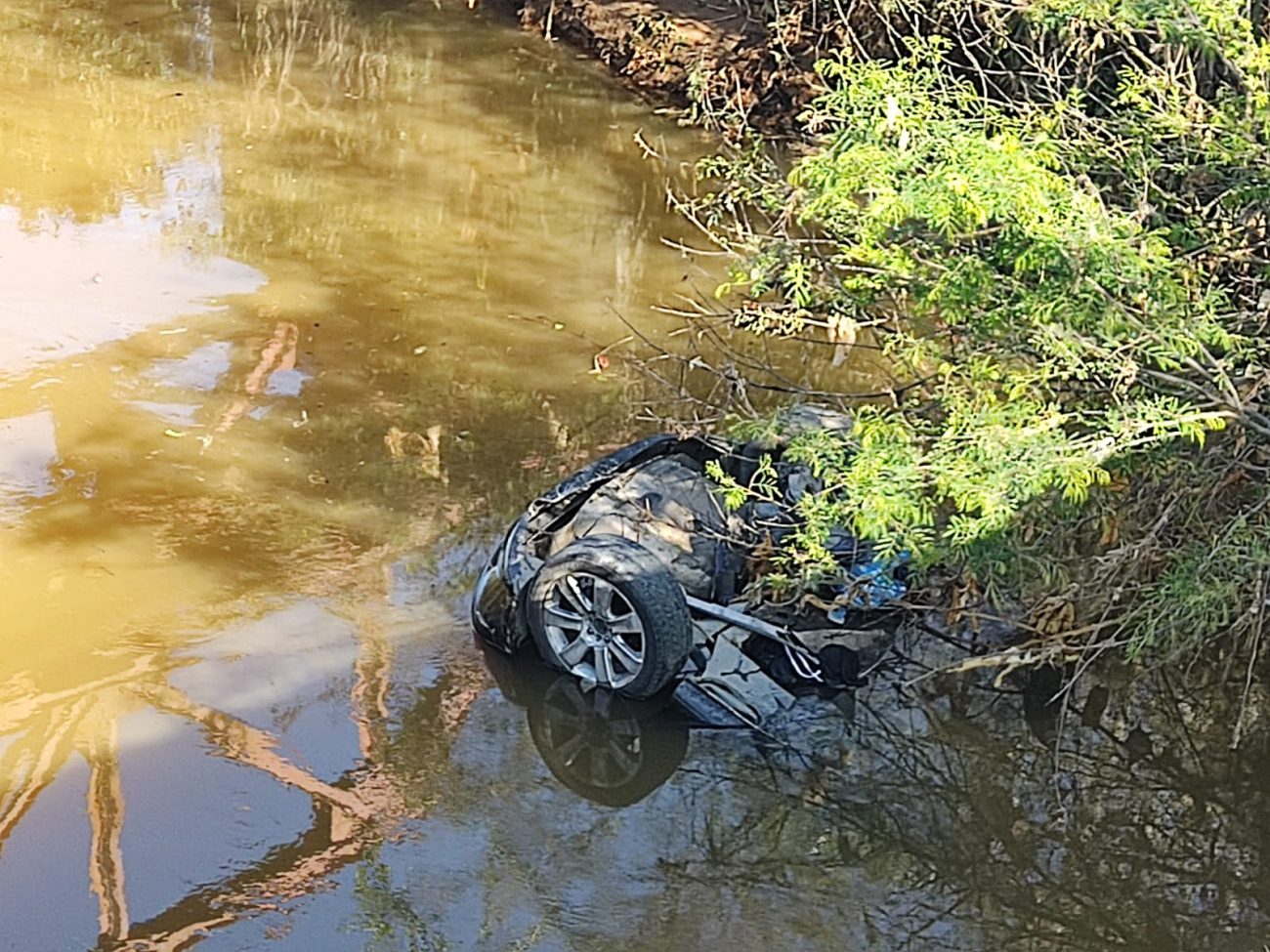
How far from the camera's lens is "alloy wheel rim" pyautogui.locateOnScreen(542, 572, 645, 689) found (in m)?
6.59

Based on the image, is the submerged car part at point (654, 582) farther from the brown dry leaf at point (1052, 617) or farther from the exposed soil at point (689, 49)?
the exposed soil at point (689, 49)

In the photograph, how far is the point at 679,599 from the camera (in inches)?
257

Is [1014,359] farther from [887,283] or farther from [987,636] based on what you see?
[987,636]

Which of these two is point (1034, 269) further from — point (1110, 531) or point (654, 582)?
point (654, 582)

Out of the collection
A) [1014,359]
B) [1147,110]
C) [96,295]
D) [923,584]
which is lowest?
[96,295]

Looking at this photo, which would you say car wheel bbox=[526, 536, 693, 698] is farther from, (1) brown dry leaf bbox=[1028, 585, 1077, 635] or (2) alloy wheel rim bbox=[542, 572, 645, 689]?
A: (1) brown dry leaf bbox=[1028, 585, 1077, 635]

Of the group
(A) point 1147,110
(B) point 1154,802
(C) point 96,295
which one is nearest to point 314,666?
(B) point 1154,802

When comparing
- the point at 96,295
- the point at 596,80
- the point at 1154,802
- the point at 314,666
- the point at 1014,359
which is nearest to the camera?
the point at 1014,359

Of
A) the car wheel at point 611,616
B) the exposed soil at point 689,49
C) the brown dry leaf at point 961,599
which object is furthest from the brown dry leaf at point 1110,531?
the exposed soil at point 689,49

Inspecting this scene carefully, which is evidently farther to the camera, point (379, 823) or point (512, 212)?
point (512, 212)

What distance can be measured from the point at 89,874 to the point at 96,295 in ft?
21.0

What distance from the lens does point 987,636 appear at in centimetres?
721

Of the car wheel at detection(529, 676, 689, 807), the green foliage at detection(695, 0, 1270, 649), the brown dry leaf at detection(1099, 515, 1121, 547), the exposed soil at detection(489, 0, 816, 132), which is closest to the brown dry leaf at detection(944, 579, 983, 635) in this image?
the brown dry leaf at detection(1099, 515, 1121, 547)

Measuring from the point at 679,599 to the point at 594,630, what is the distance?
1.43ft
